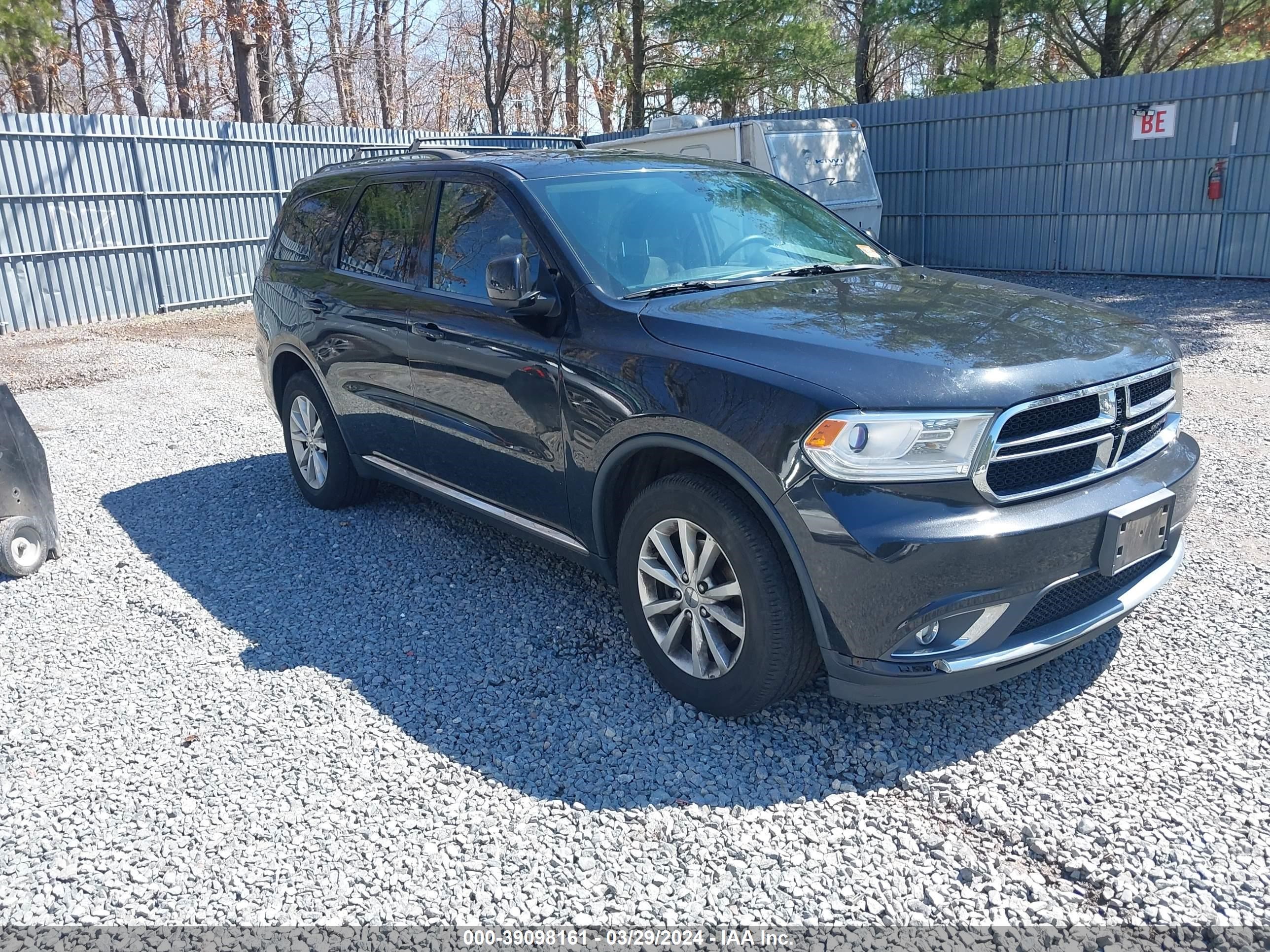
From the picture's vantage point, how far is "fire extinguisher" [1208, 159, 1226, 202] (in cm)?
1319

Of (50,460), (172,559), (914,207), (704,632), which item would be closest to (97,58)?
(914,207)

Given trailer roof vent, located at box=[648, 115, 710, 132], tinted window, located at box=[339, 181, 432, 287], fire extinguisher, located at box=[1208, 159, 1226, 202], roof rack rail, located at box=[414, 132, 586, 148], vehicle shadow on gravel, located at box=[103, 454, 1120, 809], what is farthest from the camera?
trailer roof vent, located at box=[648, 115, 710, 132]

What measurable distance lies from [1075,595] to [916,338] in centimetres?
94

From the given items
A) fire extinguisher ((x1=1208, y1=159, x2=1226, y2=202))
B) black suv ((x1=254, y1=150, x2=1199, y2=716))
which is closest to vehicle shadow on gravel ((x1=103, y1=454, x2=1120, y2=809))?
black suv ((x1=254, y1=150, x2=1199, y2=716))

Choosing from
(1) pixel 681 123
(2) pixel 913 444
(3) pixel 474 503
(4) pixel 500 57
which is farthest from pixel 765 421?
(4) pixel 500 57

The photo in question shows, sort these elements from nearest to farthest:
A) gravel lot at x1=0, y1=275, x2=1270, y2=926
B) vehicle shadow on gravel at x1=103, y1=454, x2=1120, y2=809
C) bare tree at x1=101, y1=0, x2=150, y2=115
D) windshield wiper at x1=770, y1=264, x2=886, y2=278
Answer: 1. gravel lot at x1=0, y1=275, x2=1270, y2=926
2. vehicle shadow on gravel at x1=103, y1=454, x2=1120, y2=809
3. windshield wiper at x1=770, y1=264, x2=886, y2=278
4. bare tree at x1=101, y1=0, x2=150, y2=115

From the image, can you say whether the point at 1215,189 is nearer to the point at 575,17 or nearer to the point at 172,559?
the point at 172,559

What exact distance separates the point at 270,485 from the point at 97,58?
3786 centimetres

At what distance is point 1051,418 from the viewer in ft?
9.51

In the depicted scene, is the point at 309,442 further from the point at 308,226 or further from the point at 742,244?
the point at 742,244

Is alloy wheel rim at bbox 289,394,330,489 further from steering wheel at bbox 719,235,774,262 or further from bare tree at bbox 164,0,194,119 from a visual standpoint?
bare tree at bbox 164,0,194,119

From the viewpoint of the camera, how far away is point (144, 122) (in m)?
14.8

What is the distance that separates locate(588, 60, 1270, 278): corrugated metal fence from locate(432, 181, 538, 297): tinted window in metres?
12.6

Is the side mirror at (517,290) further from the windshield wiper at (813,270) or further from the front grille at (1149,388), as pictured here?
the front grille at (1149,388)
